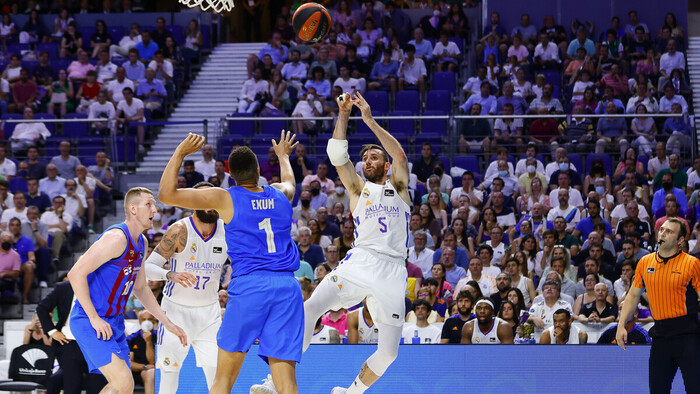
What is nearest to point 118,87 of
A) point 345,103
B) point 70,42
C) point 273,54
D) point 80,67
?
point 80,67

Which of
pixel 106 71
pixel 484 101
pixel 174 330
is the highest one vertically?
pixel 106 71

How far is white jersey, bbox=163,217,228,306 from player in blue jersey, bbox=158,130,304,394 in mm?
1774

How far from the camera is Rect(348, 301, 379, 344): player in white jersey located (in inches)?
452

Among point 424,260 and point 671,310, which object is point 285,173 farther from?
point 424,260

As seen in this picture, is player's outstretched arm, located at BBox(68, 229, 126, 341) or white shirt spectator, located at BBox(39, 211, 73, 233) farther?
white shirt spectator, located at BBox(39, 211, 73, 233)

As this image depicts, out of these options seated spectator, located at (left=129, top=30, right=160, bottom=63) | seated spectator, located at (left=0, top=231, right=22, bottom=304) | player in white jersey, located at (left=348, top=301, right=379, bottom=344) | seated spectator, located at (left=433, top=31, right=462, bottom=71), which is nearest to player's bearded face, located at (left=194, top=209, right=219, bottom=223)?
player in white jersey, located at (left=348, top=301, right=379, bottom=344)

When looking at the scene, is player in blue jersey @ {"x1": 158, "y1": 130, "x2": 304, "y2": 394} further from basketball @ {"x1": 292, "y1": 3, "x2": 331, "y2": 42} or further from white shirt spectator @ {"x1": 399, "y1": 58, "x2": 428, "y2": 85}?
white shirt spectator @ {"x1": 399, "y1": 58, "x2": 428, "y2": 85}

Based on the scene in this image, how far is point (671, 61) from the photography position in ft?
61.6

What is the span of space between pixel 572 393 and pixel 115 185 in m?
9.98

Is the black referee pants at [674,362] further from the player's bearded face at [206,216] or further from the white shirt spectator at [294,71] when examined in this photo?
the white shirt spectator at [294,71]

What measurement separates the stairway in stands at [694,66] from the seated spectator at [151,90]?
10.8 m

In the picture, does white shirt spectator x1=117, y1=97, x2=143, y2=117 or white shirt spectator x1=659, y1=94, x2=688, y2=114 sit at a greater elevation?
white shirt spectator x1=659, y1=94, x2=688, y2=114

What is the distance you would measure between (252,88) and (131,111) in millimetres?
2490

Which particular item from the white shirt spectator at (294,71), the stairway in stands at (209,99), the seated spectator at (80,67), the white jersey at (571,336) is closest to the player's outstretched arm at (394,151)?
the white jersey at (571,336)
